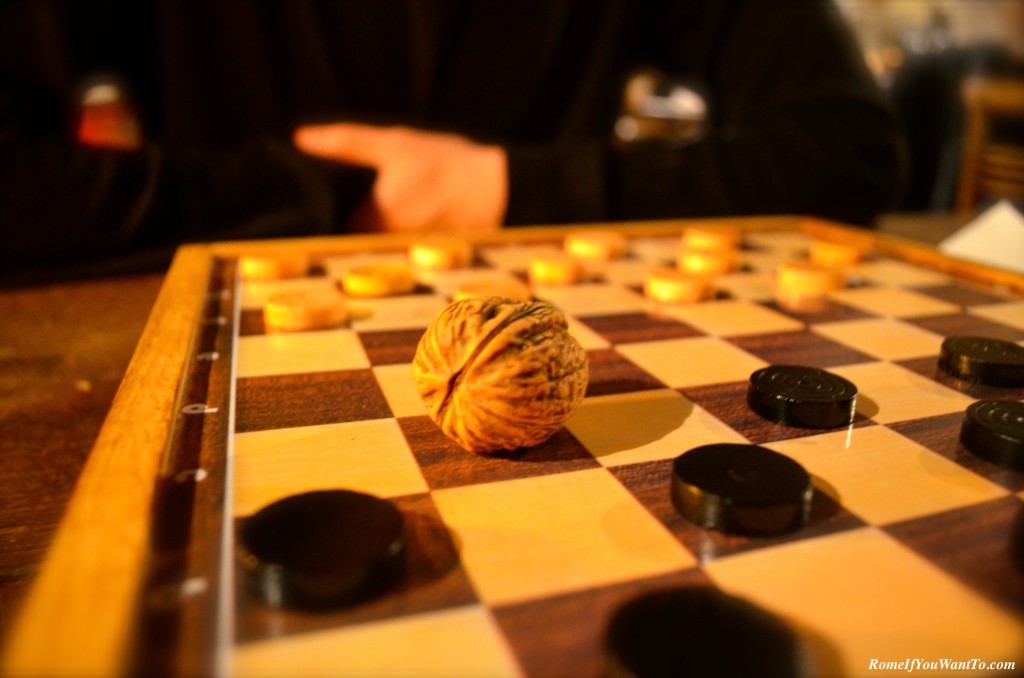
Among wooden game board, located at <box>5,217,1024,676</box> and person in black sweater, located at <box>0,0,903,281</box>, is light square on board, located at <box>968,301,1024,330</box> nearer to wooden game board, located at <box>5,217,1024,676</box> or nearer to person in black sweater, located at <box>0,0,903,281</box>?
wooden game board, located at <box>5,217,1024,676</box>

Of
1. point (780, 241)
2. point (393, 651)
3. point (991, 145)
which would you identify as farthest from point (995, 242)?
point (991, 145)

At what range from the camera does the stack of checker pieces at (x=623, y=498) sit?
50 cm

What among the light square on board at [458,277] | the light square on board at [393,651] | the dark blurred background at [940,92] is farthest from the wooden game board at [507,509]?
the dark blurred background at [940,92]

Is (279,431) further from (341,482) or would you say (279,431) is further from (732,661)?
(732,661)

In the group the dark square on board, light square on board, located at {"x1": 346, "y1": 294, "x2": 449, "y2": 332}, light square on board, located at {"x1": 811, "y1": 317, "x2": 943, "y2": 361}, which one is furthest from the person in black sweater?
light square on board, located at {"x1": 811, "y1": 317, "x2": 943, "y2": 361}

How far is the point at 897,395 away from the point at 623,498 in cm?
48

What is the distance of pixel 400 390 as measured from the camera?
93cm

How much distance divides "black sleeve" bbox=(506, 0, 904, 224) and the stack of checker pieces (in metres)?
0.94

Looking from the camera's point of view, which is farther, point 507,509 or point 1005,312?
point 1005,312

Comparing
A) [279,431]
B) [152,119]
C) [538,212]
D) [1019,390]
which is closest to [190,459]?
[279,431]

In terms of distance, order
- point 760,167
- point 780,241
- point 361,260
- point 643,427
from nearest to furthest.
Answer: point 643,427 < point 361,260 < point 780,241 < point 760,167

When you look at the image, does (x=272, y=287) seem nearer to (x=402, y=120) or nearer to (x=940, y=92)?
(x=402, y=120)

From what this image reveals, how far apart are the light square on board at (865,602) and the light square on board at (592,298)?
2.38 ft

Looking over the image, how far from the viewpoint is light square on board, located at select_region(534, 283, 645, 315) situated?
1.31 metres
